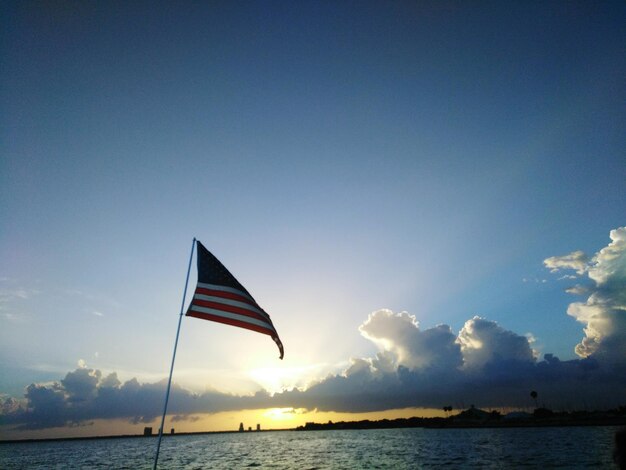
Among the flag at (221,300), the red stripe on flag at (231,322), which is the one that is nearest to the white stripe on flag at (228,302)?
the flag at (221,300)

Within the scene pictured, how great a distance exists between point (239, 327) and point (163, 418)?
437 cm

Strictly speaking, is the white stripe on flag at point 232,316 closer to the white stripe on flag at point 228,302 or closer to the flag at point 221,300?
the flag at point 221,300

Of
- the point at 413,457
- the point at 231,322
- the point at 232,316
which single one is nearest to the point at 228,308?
the point at 232,316

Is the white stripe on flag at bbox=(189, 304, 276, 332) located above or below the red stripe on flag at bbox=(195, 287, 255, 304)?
below

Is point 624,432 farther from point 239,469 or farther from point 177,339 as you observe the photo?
point 239,469

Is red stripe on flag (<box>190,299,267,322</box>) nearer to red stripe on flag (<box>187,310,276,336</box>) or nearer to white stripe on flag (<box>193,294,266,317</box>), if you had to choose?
white stripe on flag (<box>193,294,266,317</box>)

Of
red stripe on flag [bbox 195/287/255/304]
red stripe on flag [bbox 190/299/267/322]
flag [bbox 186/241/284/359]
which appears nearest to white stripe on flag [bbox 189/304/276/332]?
flag [bbox 186/241/284/359]

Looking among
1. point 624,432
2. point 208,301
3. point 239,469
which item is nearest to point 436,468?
point 239,469

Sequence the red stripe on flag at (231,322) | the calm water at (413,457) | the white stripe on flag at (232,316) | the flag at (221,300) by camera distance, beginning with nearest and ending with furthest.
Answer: the red stripe on flag at (231,322), the white stripe on flag at (232,316), the flag at (221,300), the calm water at (413,457)

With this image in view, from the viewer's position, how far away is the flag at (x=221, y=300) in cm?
1438

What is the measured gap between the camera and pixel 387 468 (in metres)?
54.2

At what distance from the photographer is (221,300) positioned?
48.5ft

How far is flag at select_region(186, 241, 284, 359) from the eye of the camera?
14.4 metres

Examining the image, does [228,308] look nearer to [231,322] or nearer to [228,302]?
[228,302]
